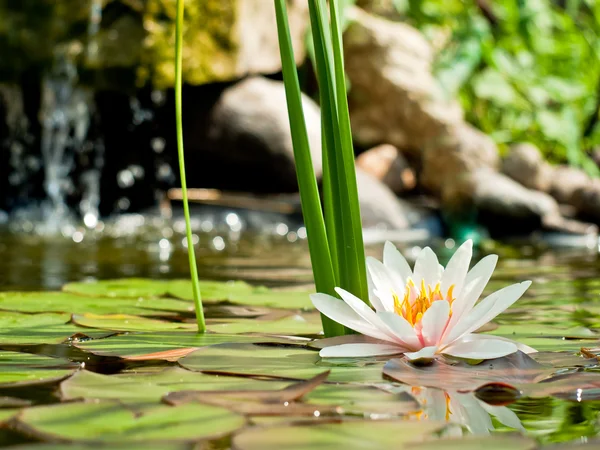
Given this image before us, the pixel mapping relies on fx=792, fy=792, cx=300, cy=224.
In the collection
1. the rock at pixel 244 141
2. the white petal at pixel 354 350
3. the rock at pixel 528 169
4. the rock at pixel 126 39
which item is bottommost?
the white petal at pixel 354 350

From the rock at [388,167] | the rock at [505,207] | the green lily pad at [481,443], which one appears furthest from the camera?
the rock at [388,167]

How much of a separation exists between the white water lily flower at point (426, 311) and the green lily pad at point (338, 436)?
236 mm

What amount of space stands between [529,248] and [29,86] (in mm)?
3269

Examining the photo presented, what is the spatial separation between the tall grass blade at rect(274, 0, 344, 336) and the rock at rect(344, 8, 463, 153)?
4.80 metres

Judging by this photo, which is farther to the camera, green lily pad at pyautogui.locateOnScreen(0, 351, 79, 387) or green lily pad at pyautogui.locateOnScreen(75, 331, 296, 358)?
green lily pad at pyautogui.locateOnScreen(75, 331, 296, 358)

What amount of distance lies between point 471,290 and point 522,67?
5.81 metres

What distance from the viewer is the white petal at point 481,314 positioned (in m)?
0.98

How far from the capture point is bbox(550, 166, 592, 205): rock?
5.34 metres

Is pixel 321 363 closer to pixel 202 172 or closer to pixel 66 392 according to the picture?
pixel 66 392

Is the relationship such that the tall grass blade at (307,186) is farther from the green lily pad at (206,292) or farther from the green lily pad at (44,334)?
the green lily pad at (206,292)

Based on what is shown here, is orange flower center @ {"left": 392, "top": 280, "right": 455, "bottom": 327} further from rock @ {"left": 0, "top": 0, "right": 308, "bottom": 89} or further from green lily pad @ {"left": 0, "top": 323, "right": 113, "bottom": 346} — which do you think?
rock @ {"left": 0, "top": 0, "right": 308, "bottom": 89}

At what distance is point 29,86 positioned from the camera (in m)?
5.10

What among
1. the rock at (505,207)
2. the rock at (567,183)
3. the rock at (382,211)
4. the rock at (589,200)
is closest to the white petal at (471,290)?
the rock at (382,211)

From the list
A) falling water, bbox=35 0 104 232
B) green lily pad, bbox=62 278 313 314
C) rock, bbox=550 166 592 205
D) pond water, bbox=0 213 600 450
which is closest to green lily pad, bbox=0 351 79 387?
pond water, bbox=0 213 600 450
